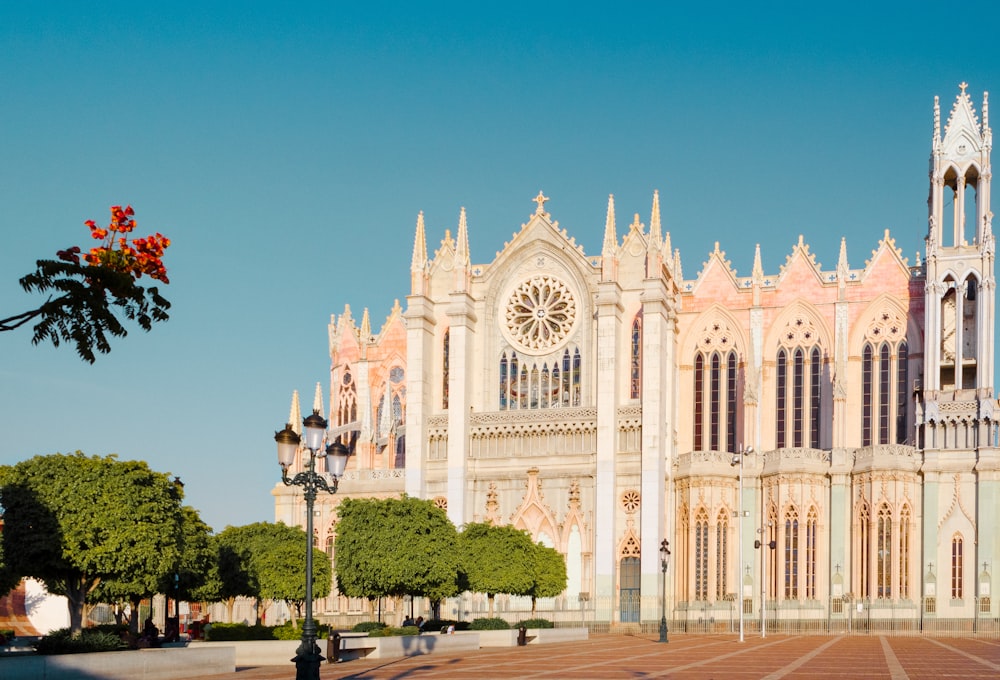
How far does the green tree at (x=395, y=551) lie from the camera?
53781mm

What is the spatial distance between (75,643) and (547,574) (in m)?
33.8

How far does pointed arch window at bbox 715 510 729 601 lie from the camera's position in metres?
68.6

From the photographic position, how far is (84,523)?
35906mm

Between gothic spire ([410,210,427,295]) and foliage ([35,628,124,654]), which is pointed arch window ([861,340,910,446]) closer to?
gothic spire ([410,210,427,295])

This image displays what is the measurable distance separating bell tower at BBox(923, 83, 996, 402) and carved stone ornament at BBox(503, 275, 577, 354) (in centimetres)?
1846

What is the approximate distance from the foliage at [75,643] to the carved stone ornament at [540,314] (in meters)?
42.7

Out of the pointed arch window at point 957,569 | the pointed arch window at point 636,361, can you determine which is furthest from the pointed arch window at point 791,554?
the pointed arch window at point 636,361

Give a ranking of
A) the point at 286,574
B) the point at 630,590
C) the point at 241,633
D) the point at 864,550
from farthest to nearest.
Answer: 1. the point at 630,590
2. the point at 864,550
3. the point at 286,574
4. the point at 241,633

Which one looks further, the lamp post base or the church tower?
the church tower

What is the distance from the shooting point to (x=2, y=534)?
117 ft

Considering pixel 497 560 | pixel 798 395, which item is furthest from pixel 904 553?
pixel 497 560

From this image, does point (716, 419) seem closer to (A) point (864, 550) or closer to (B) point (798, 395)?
(B) point (798, 395)

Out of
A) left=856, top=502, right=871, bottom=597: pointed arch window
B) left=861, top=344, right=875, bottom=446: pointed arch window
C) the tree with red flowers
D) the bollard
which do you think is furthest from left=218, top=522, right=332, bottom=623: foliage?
the tree with red flowers

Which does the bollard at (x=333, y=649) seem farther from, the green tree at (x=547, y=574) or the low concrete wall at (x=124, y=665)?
the green tree at (x=547, y=574)
